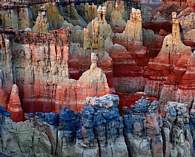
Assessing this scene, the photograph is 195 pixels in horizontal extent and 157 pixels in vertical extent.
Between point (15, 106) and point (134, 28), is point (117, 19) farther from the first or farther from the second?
point (15, 106)

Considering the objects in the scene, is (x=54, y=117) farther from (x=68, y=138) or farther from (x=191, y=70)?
(x=191, y=70)

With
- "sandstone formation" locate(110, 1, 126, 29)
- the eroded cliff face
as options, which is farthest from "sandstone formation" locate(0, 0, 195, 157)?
"sandstone formation" locate(110, 1, 126, 29)

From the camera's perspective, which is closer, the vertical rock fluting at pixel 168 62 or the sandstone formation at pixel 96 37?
the vertical rock fluting at pixel 168 62

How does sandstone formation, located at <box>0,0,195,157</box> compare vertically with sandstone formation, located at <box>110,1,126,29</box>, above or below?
below

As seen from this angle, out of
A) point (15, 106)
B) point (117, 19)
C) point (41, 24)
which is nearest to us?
point (15, 106)

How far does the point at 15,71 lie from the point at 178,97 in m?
3.93

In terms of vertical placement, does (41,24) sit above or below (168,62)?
above

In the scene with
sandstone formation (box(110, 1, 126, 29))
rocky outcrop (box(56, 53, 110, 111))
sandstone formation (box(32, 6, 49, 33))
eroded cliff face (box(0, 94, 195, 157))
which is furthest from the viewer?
sandstone formation (box(110, 1, 126, 29))

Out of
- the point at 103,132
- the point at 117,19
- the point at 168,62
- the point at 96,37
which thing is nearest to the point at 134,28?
the point at 96,37

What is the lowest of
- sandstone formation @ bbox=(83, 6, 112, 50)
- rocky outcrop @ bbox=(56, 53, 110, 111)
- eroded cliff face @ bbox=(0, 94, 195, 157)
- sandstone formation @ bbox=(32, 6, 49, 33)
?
eroded cliff face @ bbox=(0, 94, 195, 157)

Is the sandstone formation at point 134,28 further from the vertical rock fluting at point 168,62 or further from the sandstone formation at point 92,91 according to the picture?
the vertical rock fluting at point 168,62

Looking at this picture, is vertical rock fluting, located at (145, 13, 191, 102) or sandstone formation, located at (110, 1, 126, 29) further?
sandstone formation, located at (110, 1, 126, 29)

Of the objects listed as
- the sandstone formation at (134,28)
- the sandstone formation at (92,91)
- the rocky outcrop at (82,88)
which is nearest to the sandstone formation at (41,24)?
the sandstone formation at (92,91)

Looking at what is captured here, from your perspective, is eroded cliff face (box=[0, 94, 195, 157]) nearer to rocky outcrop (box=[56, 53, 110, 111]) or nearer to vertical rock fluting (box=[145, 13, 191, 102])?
rocky outcrop (box=[56, 53, 110, 111])
